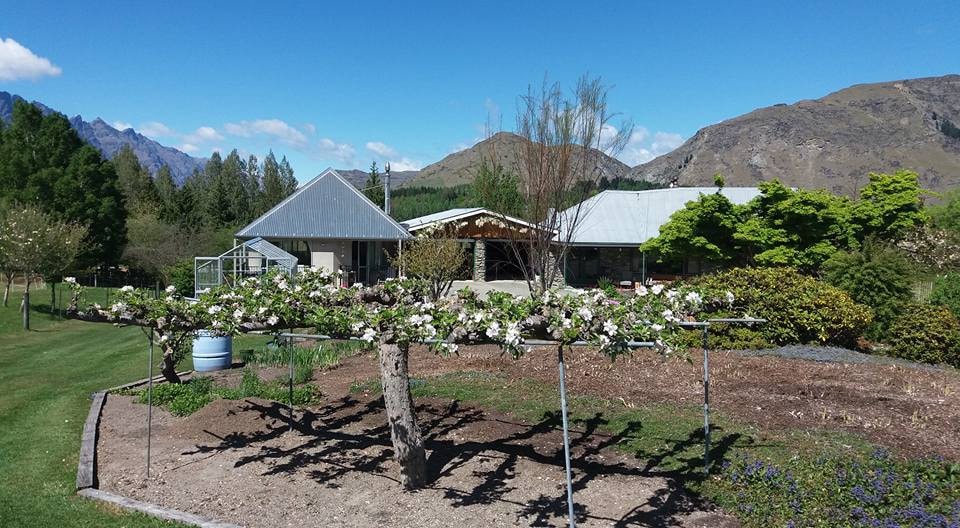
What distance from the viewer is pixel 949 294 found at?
43.8 ft

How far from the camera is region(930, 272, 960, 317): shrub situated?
513 inches

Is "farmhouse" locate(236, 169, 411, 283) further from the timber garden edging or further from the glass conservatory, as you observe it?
the timber garden edging

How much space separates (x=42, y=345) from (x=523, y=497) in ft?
53.5

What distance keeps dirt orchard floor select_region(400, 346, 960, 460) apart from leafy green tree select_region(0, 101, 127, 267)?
2900 centimetres

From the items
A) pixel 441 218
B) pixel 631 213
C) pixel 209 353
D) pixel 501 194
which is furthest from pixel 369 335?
pixel 631 213

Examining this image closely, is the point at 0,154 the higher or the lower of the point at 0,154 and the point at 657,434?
the higher

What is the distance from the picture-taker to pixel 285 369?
40.2 feet

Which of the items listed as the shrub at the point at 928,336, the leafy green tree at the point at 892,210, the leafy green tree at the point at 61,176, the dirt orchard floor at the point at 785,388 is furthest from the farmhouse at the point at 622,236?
the leafy green tree at the point at 61,176

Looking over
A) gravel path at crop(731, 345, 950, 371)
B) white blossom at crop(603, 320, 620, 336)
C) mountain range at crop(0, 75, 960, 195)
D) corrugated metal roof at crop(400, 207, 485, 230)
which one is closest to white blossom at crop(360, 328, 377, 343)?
white blossom at crop(603, 320, 620, 336)

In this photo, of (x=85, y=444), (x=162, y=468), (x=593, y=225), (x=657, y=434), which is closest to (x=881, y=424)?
(x=657, y=434)

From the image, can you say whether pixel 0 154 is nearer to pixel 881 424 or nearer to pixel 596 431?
pixel 596 431

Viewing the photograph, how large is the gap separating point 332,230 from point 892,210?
22599mm

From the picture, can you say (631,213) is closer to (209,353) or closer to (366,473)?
(209,353)

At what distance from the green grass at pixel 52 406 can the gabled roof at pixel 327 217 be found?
9.98 metres
